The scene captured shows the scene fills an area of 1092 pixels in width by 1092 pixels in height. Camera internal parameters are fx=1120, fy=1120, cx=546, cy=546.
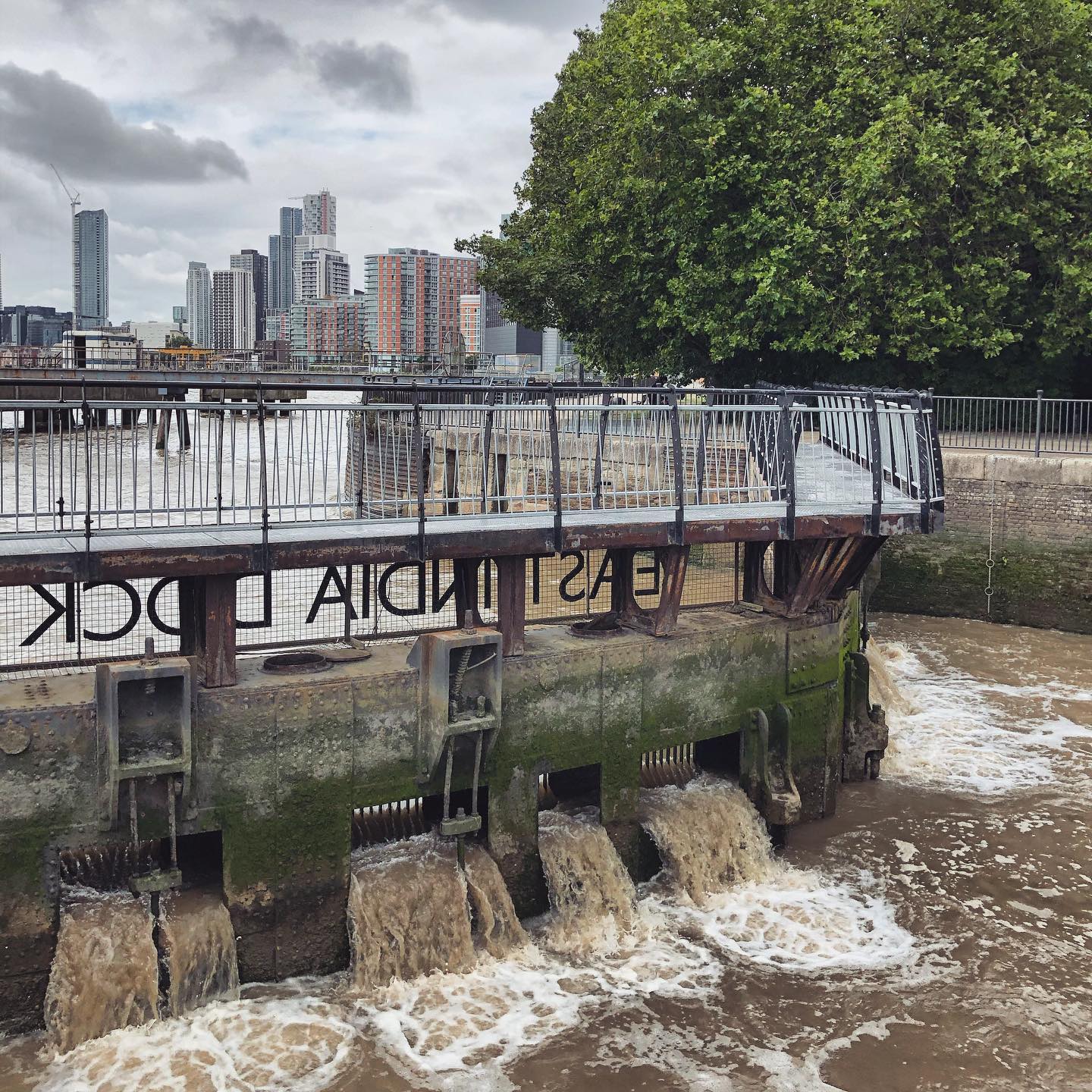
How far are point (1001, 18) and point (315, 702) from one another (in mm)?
22318

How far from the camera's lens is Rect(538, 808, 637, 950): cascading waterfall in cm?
1026

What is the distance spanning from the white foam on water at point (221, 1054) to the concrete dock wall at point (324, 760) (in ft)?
1.65

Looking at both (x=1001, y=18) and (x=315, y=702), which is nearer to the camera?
(x=315, y=702)

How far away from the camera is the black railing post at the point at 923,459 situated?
12.3 m

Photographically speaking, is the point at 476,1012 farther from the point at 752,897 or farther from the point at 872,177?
the point at 872,177

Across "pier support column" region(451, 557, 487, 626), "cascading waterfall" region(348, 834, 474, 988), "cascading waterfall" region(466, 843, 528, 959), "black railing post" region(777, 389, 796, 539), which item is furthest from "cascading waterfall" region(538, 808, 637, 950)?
"black railing post" region(777, 389, 796, 539)

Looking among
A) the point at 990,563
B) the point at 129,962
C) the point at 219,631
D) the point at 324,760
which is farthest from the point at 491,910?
the point at 990,563

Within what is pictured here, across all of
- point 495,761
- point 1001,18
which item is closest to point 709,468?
point 495,761

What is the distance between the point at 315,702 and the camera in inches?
369

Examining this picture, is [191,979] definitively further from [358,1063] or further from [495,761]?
[495,761]

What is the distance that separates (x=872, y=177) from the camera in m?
23.0

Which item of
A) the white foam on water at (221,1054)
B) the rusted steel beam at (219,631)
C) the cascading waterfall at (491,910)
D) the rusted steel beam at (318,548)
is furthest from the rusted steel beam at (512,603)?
the white foam on water at (221,1054)

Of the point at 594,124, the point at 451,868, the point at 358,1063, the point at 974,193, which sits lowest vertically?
the point at 358,1063

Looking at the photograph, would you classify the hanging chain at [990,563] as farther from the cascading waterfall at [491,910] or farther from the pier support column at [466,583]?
the cascading waterfall at [491,910]
